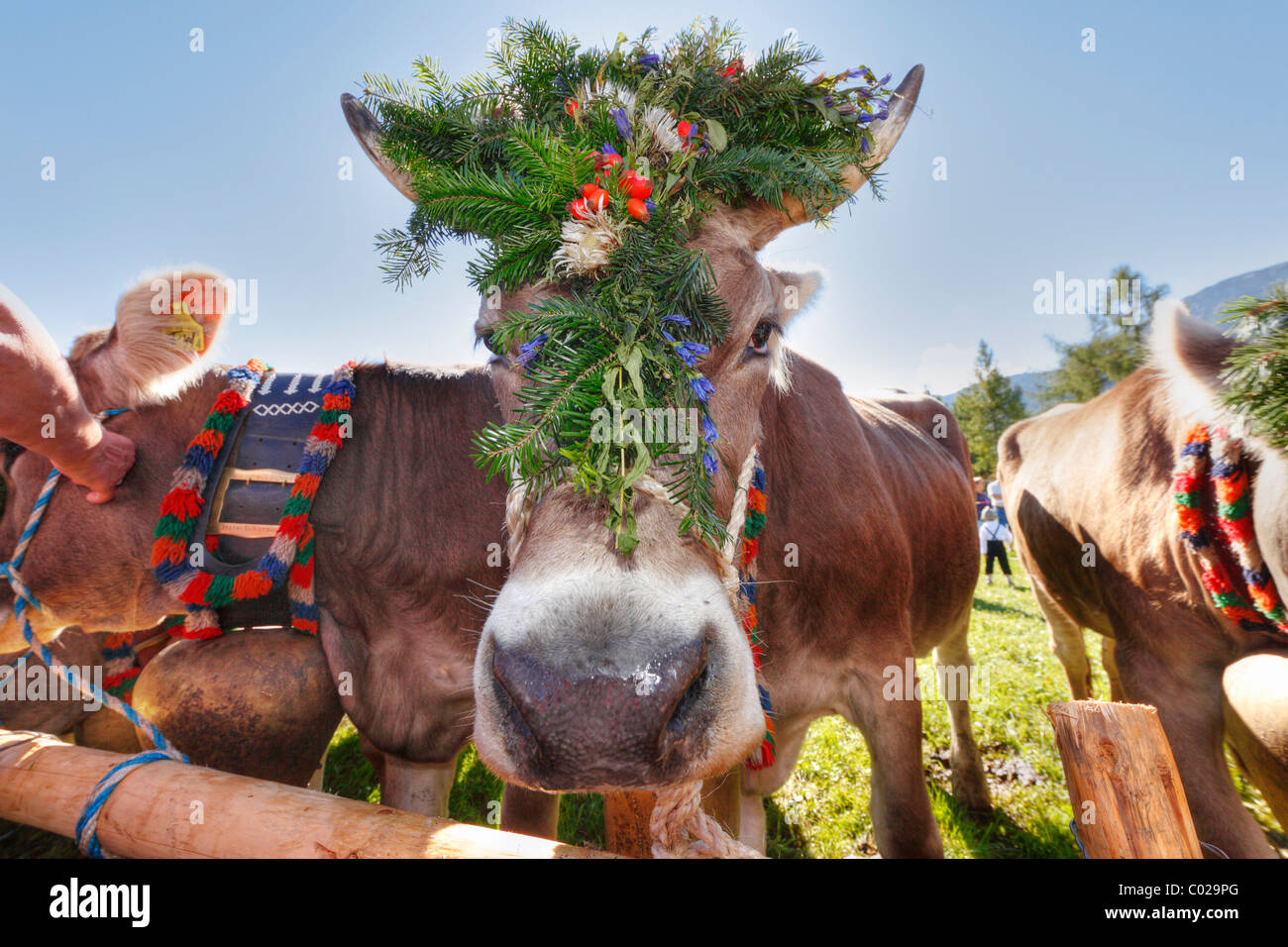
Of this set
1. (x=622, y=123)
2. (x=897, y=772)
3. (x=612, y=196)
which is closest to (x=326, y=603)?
(x=612, y=196)

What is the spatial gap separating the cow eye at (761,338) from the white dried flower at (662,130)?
68 cm

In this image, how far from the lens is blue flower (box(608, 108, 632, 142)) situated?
1.89 m

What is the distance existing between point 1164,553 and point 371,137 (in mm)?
4292

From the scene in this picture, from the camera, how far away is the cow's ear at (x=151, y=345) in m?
2.58

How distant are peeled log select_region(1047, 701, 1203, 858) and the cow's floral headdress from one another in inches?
38.8

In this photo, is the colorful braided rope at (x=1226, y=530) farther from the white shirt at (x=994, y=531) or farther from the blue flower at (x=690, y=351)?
the white shirt at (x=994, y=531)

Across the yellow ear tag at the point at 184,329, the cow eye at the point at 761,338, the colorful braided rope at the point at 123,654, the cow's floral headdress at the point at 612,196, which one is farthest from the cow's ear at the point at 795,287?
the colorful braided rope at the point at 123,654

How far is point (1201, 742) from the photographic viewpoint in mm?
2793

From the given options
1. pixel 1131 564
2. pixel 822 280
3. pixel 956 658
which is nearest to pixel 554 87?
pixel 822 280

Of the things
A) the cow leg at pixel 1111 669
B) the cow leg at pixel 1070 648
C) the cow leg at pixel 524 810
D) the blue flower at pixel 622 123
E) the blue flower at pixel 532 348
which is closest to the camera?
the blue flower at pixel 532 348

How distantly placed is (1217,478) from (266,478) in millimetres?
4374

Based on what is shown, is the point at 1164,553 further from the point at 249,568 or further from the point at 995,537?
the point at 995,537

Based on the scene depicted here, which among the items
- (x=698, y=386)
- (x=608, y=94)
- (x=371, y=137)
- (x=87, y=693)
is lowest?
(x=87, y=693)
